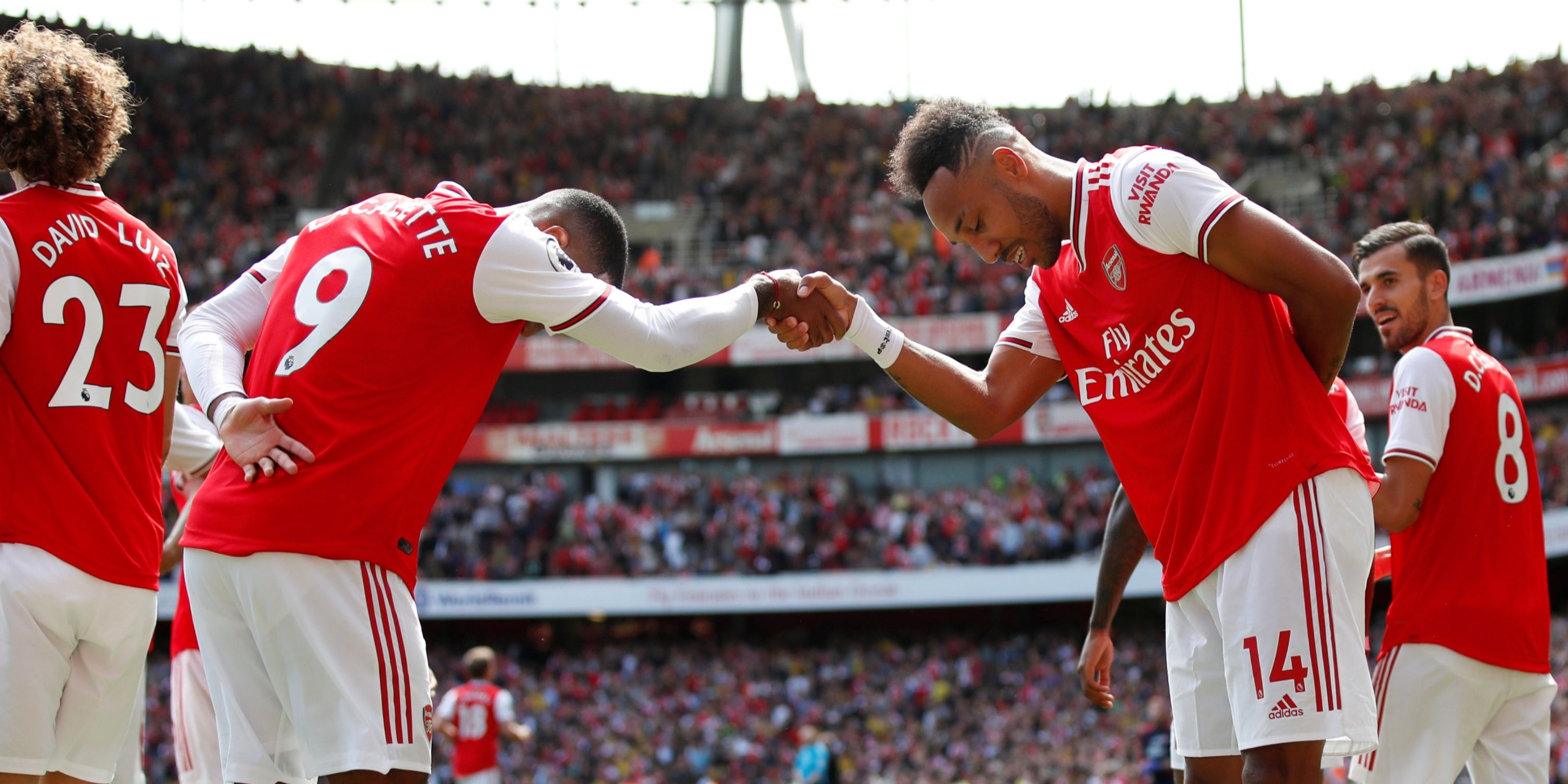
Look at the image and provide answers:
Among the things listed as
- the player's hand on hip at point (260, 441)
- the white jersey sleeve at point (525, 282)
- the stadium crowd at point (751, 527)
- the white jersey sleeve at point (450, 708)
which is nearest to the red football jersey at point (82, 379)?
the player's hand on hip at point (260, 441)

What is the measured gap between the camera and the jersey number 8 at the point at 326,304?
3.29 metres

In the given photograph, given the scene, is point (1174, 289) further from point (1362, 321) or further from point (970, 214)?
point (1362, 321)

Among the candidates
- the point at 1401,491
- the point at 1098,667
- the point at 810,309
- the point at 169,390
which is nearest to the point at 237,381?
the point at 169,390

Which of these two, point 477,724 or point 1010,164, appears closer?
point 1010,164

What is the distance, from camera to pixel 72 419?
352 centimetres

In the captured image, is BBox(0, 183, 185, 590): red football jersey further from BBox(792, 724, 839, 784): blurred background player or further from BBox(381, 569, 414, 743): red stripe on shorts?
BBox(792, 724, 839, 784): blurred background player

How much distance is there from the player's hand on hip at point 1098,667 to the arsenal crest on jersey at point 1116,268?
1.34 m

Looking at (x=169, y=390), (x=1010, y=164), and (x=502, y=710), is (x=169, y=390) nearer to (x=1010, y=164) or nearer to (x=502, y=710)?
(x=1010, y=164)

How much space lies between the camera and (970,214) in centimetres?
377

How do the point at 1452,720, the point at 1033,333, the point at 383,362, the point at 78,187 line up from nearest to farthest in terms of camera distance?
the point at 383,362 < the point at 78,187 < the point at 1033,333 < the point at 1452,720

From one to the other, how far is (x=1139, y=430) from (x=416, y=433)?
1921 mm

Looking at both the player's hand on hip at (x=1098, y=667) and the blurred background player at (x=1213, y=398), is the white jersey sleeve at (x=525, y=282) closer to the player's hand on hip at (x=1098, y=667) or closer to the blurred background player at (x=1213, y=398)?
the blurred background player at (x=1213, y=398)

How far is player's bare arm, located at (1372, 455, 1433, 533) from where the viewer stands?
4.35 meters

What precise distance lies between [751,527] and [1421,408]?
82.0ft
